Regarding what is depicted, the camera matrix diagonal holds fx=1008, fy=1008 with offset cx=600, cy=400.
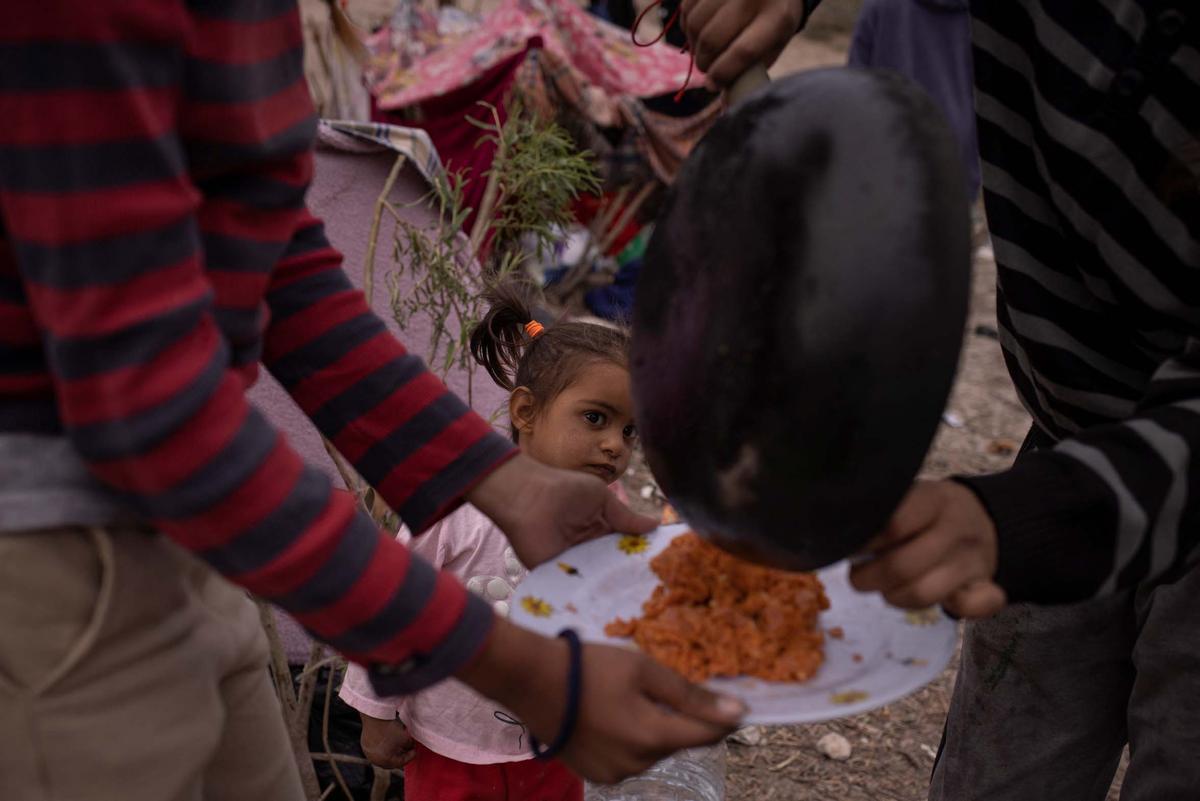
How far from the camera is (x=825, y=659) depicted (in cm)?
139

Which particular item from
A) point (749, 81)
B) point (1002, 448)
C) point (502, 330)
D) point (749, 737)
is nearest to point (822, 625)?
point (749, 81)

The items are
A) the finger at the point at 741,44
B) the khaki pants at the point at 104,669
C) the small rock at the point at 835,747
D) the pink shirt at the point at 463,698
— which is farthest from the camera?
the small rock at the point at 835,747

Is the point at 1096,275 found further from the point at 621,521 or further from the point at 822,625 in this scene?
the point at 621,521

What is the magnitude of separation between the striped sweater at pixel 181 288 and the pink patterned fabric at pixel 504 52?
490 centimetres

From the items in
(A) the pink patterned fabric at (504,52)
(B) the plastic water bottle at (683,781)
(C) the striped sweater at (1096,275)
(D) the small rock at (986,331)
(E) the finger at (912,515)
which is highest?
(C) the striped sweater at (1096,275)

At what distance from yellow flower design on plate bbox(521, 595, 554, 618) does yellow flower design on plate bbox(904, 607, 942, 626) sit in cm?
51

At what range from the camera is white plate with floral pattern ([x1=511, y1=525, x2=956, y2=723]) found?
49.8 inches

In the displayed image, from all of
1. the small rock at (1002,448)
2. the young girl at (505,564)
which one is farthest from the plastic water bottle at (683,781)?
the small rock at (1002,448)

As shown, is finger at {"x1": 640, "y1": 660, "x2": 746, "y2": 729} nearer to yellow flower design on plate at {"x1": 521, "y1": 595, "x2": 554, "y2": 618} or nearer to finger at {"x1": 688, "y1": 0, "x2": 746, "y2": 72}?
yellow flower design on plate at {"x1": 521, "y1": 595, "x2": 554, "y2": 618}

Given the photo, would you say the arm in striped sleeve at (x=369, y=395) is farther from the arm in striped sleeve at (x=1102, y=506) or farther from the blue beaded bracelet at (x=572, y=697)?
the arm in striped sleeve at (x=1102, y=506)

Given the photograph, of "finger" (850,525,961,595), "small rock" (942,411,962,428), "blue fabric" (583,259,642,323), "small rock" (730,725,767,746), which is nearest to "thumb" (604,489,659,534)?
"finger" (850,525,961,595)

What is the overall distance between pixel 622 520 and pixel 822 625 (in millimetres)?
347

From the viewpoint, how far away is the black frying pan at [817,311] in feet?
3.69

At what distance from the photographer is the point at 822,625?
1.47 metres
